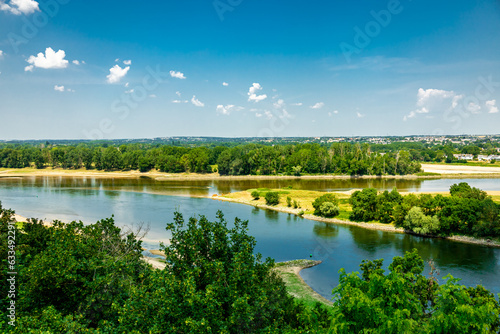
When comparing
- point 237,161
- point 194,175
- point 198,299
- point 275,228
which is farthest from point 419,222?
point 194,175

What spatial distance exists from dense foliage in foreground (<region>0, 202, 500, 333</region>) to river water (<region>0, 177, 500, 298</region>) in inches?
640

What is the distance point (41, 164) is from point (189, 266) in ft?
397

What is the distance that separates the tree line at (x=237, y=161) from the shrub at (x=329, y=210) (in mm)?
47056

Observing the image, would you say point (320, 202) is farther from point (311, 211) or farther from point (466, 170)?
point (466, 170)

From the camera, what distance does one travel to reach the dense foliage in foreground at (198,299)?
7133mm

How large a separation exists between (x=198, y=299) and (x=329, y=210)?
39.4 meters

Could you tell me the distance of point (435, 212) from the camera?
37.9 m

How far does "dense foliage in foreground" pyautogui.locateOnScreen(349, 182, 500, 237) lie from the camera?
110ft

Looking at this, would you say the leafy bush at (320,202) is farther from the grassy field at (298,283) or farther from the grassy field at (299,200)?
the grassy field at (298,283)

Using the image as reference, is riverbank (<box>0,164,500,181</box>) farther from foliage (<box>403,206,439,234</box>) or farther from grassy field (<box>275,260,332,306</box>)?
grassy field (<box>275,260,332,306</box>)

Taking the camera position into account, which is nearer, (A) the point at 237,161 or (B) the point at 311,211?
(B) the point at 311,211

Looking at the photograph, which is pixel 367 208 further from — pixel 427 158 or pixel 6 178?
pixel 427 158

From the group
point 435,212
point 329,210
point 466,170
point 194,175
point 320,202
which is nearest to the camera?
point 435,212

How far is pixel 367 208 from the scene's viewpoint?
139 ft
